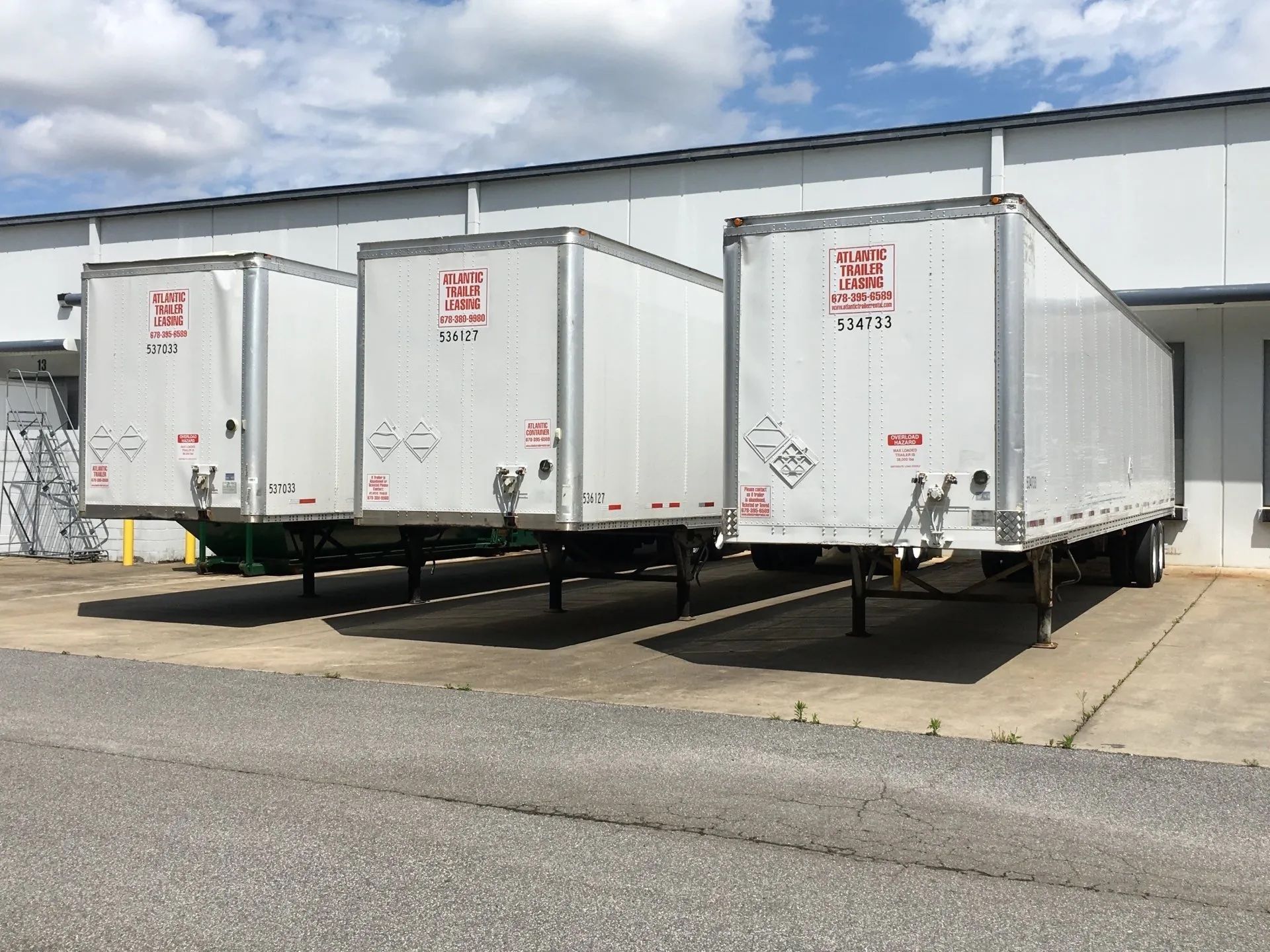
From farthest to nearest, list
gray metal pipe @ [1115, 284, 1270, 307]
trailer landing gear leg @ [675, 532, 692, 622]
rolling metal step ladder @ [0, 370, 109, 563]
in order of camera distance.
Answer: rolling metal step ladder @ [0, 370, 109, 563], gray metal pipe @ [1115, 284, 1270, 307], trailer landing gear leg @ [675, 532, 692, 622]

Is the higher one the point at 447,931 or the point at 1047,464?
the point at 1047,464

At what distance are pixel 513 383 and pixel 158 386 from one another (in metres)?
4.47

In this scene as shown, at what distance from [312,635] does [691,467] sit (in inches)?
174

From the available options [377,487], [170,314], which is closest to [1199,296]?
[377,487]

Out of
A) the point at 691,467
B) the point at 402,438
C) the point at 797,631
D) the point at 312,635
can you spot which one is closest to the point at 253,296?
the point at 402,438

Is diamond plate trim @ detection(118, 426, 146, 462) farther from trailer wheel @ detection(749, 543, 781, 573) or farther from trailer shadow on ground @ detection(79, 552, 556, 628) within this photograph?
trailer wheel @ detection(749, 543, 781, 573)

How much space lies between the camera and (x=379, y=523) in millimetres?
12523

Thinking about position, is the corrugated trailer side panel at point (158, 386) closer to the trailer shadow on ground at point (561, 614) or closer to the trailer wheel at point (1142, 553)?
the trailer shadow on ground at point (561, 614)

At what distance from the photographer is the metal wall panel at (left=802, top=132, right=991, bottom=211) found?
21703mm

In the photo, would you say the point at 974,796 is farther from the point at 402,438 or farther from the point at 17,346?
the point at 17,346

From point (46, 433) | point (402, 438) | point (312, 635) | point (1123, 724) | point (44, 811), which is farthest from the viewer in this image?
point (46, 433)

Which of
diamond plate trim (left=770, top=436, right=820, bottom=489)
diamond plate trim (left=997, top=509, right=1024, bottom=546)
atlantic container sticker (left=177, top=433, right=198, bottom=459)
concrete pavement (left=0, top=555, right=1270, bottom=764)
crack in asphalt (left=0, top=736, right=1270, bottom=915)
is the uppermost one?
atlantic container sticker (left=177, top=433, right=198, bottom=459)

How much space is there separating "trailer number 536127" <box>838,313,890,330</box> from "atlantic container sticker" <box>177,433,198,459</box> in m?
7.14

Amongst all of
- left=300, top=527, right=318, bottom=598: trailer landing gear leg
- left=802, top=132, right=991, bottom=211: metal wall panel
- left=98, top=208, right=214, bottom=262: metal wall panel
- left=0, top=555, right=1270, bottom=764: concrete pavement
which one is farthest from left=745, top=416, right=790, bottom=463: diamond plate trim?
left=98, top=208, right=214, bottom=262: metal wall panel
